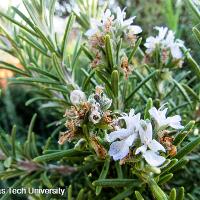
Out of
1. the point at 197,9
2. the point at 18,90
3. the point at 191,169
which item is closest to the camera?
the point at 197,9

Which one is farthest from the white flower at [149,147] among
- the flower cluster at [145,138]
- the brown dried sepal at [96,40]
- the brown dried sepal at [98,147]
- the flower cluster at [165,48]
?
the flower cluster at [165,48]

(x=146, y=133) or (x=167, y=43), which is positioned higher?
(x=167, y=43)

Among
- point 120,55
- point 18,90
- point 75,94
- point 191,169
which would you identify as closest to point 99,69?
point 120,55

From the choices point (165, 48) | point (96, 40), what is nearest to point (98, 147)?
point (96, 40)

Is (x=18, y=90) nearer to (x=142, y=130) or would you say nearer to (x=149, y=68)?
(x=149, y=68)

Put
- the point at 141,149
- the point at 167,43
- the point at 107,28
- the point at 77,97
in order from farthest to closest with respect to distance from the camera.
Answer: the point at 167,43 → the point at 107,28 → the point at 77,97 → the point at 141,149

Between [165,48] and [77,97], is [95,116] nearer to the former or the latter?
[77,97]

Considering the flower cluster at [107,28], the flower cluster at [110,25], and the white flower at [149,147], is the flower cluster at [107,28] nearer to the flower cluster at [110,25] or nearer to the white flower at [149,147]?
the flower cluster at [110,25]
